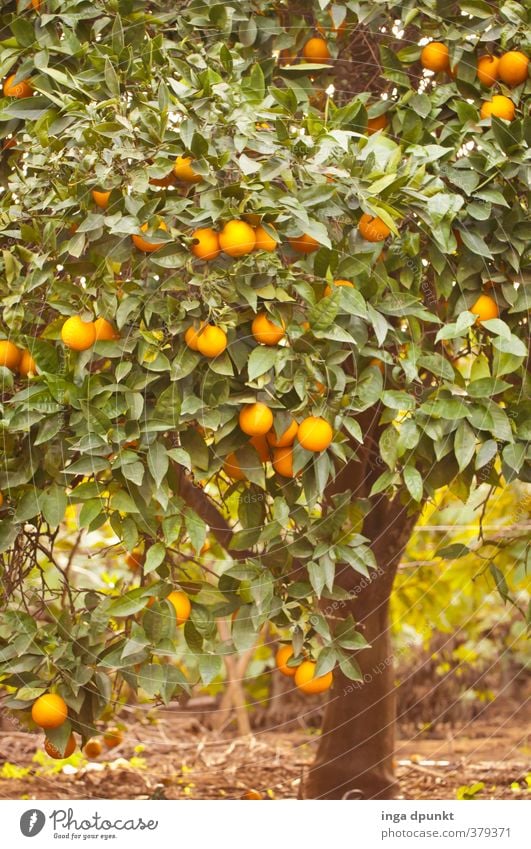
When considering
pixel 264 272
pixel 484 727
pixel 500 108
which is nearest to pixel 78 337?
pixel 264 272

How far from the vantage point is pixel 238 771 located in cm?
244

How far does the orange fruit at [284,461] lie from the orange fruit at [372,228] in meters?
0.34

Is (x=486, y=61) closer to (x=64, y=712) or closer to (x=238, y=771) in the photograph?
(x=64, y=712)

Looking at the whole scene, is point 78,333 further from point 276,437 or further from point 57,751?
point 57,751

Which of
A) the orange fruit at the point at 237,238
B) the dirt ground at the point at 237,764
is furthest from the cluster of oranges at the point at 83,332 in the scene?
the dirt ground at the point at 237,764

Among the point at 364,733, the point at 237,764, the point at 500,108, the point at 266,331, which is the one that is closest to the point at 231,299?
the point at 266,331

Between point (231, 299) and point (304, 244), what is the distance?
15 centimetres

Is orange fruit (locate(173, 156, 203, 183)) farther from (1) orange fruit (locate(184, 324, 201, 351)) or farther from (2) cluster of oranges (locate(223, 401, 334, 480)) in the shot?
(2) cluster of oranges (locate(223, 401, 334, 480))

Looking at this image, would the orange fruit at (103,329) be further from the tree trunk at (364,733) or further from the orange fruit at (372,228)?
the tree trunk at (364,733)

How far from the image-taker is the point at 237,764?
8.31 ft

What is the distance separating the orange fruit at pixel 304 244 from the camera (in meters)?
1.32

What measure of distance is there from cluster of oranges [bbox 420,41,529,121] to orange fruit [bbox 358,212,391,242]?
276 mm

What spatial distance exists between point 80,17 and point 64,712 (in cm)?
110

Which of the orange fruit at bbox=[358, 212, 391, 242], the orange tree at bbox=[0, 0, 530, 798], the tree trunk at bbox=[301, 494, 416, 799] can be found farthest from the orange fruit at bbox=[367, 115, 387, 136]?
the tree trunk at bbox=[301, 494, 416, 799]
